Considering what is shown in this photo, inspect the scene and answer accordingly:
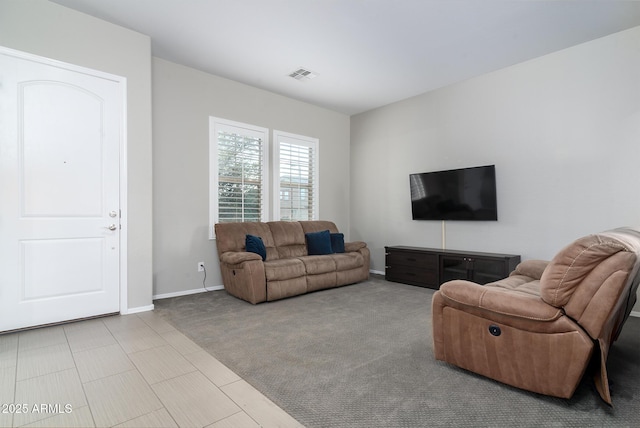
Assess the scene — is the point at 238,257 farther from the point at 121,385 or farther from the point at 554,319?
the point at 554,319

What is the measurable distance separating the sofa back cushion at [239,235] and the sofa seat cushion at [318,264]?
58 cm

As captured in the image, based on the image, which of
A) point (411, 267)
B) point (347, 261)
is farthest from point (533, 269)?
point (347, 261)

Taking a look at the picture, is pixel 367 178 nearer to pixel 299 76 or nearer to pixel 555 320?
pixel 299 76

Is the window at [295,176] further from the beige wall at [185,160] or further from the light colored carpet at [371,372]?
the light colored carpet at [371,372]

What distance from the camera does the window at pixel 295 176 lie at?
534 cm

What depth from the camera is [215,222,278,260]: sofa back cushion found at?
430 centimetres

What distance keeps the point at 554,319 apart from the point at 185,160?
4232 millimetres

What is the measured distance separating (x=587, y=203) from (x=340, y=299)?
120 inches

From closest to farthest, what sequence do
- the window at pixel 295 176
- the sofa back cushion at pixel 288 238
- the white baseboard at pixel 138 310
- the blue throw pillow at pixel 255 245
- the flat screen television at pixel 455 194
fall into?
the white baseboard at pixel 138 310
the blue throw pillow at pixel 255 245
the flat screen television at pixel 455 194
the sofa back cushion at pixel 288 238
the window at pixel 295 176

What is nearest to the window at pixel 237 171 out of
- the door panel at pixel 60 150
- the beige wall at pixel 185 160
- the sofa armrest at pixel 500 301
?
the beige wall at pixel 185 160

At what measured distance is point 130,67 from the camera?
3441mm

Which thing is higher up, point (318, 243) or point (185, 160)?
point (185, 160)

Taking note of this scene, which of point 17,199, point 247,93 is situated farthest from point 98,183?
point 247,93

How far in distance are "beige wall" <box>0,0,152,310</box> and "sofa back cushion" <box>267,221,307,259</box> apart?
1.76 m
